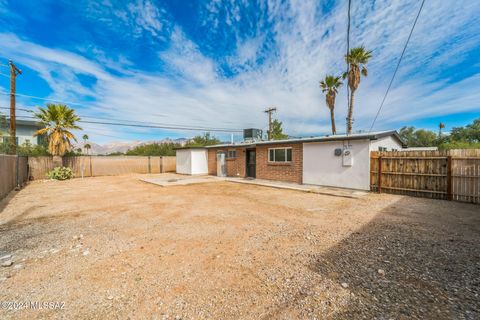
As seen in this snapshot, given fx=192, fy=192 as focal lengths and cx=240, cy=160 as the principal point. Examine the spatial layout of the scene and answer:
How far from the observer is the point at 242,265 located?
2.87m

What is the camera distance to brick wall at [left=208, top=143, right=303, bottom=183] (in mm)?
10891

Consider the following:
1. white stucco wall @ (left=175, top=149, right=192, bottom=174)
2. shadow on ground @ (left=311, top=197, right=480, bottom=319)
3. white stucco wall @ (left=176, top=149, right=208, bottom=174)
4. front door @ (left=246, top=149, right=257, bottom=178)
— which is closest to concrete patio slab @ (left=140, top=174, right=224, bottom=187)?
front door @ (left=246, top=149, right=257, bottom=178)

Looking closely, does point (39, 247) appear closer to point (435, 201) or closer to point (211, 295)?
point (211, 295)

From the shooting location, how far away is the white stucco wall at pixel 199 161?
55.8ft

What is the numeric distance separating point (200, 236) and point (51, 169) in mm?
16659

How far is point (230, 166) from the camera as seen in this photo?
50.1 feet

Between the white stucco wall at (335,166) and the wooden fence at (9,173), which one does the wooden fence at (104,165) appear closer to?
the wooden fence at (9,173)

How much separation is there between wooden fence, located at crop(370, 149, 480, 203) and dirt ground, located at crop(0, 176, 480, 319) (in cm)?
177

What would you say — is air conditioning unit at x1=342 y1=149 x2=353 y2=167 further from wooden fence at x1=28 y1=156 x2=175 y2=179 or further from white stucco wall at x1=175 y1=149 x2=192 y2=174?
wooden fence at x1=28 y1=156 x2=175 y2=179

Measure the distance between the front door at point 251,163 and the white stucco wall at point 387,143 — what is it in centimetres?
690

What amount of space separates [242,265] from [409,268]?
2372 mm

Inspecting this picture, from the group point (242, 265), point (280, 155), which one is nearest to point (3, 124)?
point (280, 155)

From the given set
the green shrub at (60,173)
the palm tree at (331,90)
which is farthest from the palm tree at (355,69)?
the green shrub at (60,173)

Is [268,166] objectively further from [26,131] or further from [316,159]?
[26,131]
